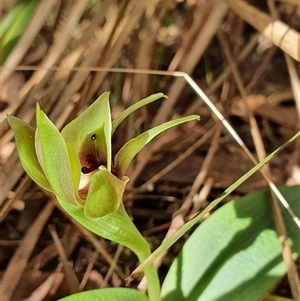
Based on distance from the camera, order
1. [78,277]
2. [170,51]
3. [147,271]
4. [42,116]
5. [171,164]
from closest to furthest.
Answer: [42,116], [147,271], [78,277], [171,164], [170,51]

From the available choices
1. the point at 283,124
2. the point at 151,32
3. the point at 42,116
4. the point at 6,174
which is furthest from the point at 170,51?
the point at 42,116

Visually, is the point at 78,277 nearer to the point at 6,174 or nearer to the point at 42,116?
the point at 6,174

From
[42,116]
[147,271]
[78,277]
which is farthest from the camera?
[78,277]

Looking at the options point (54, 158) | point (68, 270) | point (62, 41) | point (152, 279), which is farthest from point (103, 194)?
point (62, 41)

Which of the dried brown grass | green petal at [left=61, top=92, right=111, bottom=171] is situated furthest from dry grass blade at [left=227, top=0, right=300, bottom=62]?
green petal at [left=61, top=92, right=111, bottom=171]

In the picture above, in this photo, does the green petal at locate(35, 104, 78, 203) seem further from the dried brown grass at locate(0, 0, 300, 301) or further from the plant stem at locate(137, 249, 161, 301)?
the dried brown grass at locate(0, 0, 300, 301)
